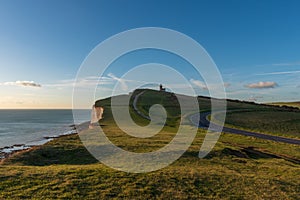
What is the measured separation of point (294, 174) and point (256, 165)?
455 centimetres

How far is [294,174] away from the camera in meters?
25.9

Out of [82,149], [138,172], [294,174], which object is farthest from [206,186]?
[82,149]

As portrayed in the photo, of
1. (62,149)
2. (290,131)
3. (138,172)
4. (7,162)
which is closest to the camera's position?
(138,172)

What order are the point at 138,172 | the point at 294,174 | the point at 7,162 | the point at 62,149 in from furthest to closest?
the point at 62,149 < the point at 7,162 < the point at 294,174 < the point at 138,172

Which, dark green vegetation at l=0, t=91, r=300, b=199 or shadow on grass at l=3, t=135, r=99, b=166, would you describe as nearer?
dark green vegetation at l=0, t=91, r=300, b=199

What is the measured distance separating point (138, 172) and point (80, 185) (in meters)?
5.76

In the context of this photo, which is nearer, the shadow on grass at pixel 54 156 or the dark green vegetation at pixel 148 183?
the dark green vegetation at pixel 148 183

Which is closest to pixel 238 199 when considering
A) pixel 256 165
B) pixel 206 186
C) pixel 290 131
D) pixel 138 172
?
pixel 206 186

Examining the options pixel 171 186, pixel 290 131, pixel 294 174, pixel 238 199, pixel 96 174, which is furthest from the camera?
pixel 290 131

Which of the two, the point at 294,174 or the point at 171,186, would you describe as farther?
the point at 294,174

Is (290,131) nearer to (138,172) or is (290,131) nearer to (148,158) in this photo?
(148,158)

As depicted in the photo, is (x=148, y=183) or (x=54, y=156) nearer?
(x=148, y=183)

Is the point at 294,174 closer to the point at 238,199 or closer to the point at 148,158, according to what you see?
the point at 238,199

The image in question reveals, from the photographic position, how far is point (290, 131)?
64312mm
